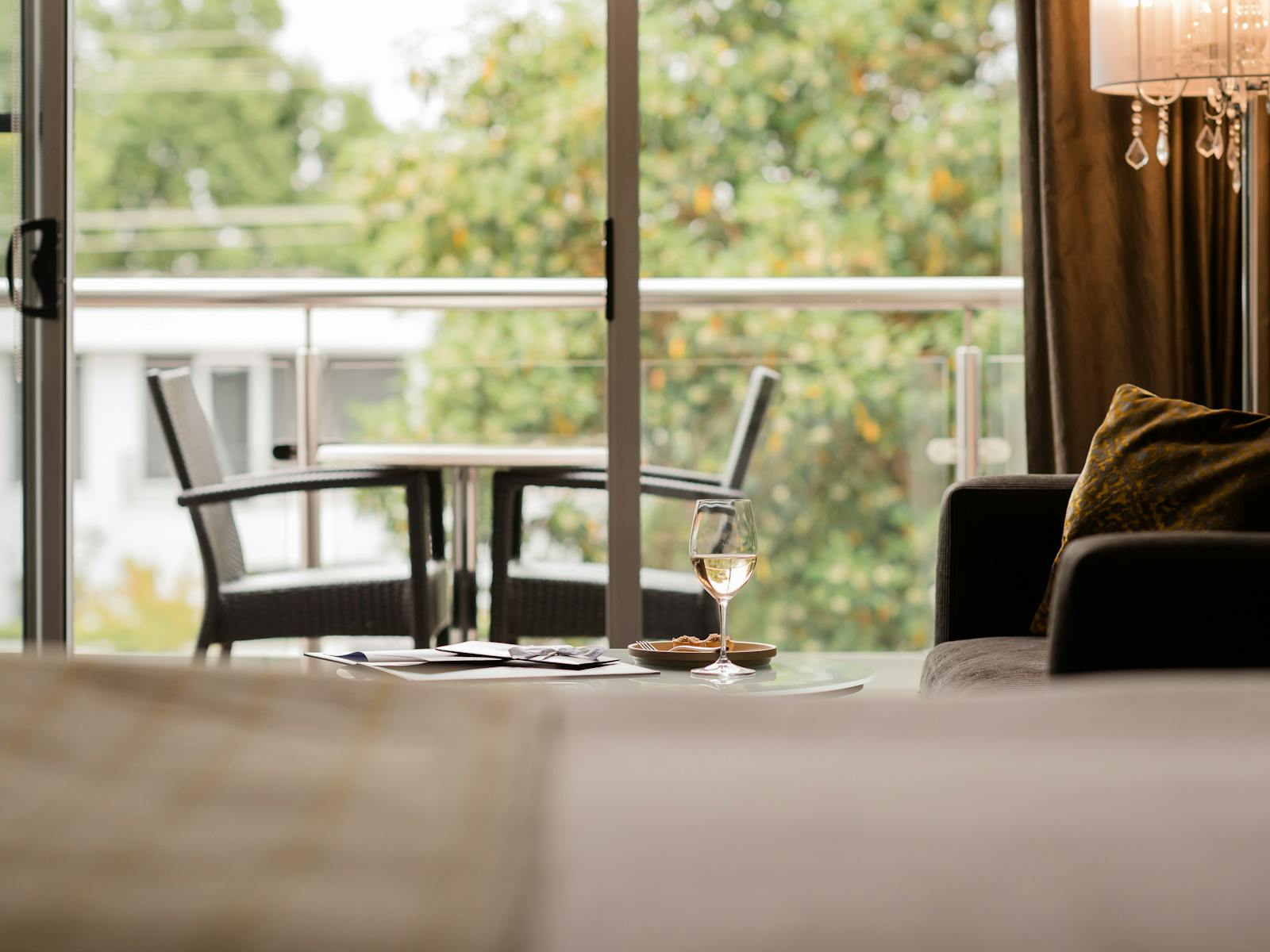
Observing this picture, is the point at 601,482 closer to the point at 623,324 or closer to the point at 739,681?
the point at 623,324

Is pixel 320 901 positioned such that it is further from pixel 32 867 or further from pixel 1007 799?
pixel 1007 799

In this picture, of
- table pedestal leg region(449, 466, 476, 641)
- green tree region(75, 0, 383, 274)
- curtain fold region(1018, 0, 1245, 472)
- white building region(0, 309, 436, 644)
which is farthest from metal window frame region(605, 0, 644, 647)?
green tree region(75, 0, 383, 274)

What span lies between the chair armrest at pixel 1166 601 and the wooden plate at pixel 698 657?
42cm

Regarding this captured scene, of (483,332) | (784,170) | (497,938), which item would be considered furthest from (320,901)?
(784,170)

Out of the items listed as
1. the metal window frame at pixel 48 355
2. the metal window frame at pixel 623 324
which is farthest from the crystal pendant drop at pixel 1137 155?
the metal window frame at pixel 48 355

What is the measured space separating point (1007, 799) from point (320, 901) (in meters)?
0.27

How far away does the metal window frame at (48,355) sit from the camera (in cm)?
314

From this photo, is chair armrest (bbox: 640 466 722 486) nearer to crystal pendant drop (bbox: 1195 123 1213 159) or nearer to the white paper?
crystal pendant drop (bbox: 1195 123 1213 159)

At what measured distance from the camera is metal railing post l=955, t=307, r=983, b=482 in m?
3.99

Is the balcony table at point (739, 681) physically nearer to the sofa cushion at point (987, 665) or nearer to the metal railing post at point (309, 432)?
the sofa cushion at point (987, 665)

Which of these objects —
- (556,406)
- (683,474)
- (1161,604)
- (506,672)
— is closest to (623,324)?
(556,406)

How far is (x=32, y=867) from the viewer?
534 millimetres

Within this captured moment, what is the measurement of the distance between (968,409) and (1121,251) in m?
0.86

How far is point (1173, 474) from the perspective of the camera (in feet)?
7.16
